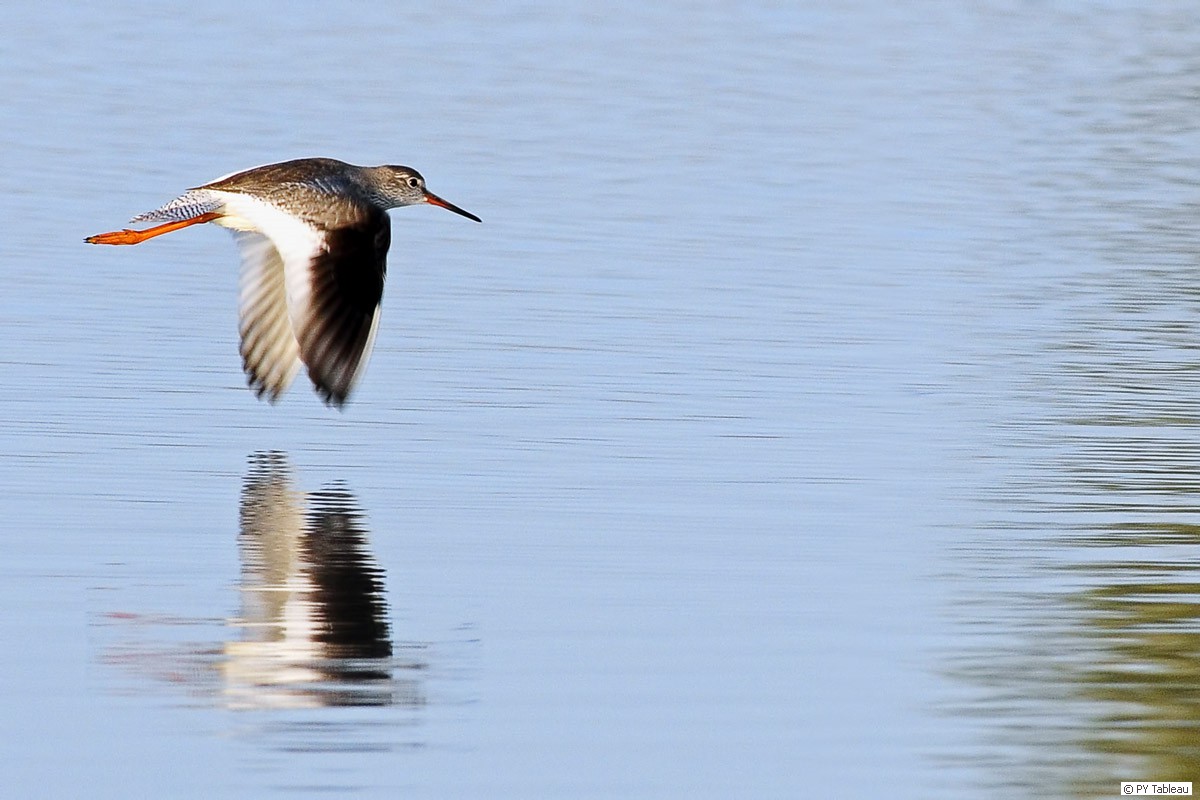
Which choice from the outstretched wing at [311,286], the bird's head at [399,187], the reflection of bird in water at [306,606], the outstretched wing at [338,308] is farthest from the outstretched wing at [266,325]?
the bird's head at [399,187]

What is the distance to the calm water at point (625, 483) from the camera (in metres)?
7.36

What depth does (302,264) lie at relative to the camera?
11.3 m

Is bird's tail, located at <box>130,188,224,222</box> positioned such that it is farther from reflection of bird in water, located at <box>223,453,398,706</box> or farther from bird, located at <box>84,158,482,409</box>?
reflection of bird in water, located at <box>223,453,398,706</box>

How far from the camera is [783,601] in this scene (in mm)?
8836

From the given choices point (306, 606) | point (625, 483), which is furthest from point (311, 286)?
point (306, 606)

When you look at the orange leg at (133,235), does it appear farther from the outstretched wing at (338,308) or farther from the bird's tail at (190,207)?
the outstretched wing at (338,308)

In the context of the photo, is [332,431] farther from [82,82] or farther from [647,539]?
[82,82]

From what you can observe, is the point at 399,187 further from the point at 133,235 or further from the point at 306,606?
the point at 306,606

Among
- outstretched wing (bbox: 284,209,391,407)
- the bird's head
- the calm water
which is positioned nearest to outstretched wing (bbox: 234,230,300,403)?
the calm water

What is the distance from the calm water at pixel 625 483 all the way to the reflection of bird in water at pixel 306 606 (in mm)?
22

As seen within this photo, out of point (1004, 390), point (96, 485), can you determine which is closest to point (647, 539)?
point (96, 485)

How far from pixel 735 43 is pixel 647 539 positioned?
24.3 meters

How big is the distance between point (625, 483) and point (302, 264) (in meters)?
1.84

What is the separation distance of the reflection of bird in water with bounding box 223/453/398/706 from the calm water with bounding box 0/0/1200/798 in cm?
2
